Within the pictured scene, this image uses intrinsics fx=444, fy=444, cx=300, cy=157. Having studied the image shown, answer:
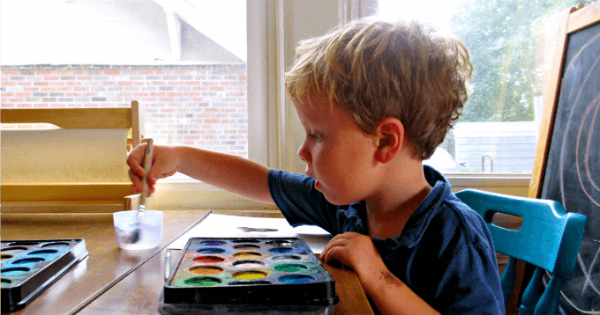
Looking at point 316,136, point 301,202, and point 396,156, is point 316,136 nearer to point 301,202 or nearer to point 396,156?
point 396,156

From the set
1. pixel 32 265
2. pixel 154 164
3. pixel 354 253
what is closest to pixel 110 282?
pixel 32 265

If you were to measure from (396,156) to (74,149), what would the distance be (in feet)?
3.12

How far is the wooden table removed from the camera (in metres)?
0.53

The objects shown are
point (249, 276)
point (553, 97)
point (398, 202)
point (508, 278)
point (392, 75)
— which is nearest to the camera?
point (249, 276)

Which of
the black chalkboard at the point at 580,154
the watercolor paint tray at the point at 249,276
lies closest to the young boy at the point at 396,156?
the watercolor paint tray at the point at 249,276

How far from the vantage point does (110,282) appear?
63cm

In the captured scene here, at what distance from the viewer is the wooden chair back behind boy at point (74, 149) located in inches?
50.0

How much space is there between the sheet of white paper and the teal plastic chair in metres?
0.39

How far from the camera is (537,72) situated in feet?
4.97

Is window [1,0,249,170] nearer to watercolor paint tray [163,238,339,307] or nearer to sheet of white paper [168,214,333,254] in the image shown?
sheet of white paper [168,214,333,254]

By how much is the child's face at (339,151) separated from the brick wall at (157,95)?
0.79m

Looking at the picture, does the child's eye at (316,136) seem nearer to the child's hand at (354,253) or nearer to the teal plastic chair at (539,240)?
the child's hand at (354,253)

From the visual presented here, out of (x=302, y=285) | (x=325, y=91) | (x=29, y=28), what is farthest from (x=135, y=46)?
(x=302, y=285)

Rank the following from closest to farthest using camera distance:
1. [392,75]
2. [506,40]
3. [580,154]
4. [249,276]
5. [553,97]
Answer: [249,276]
[392,75]
[580,154]
[553,97]
[506,40]
